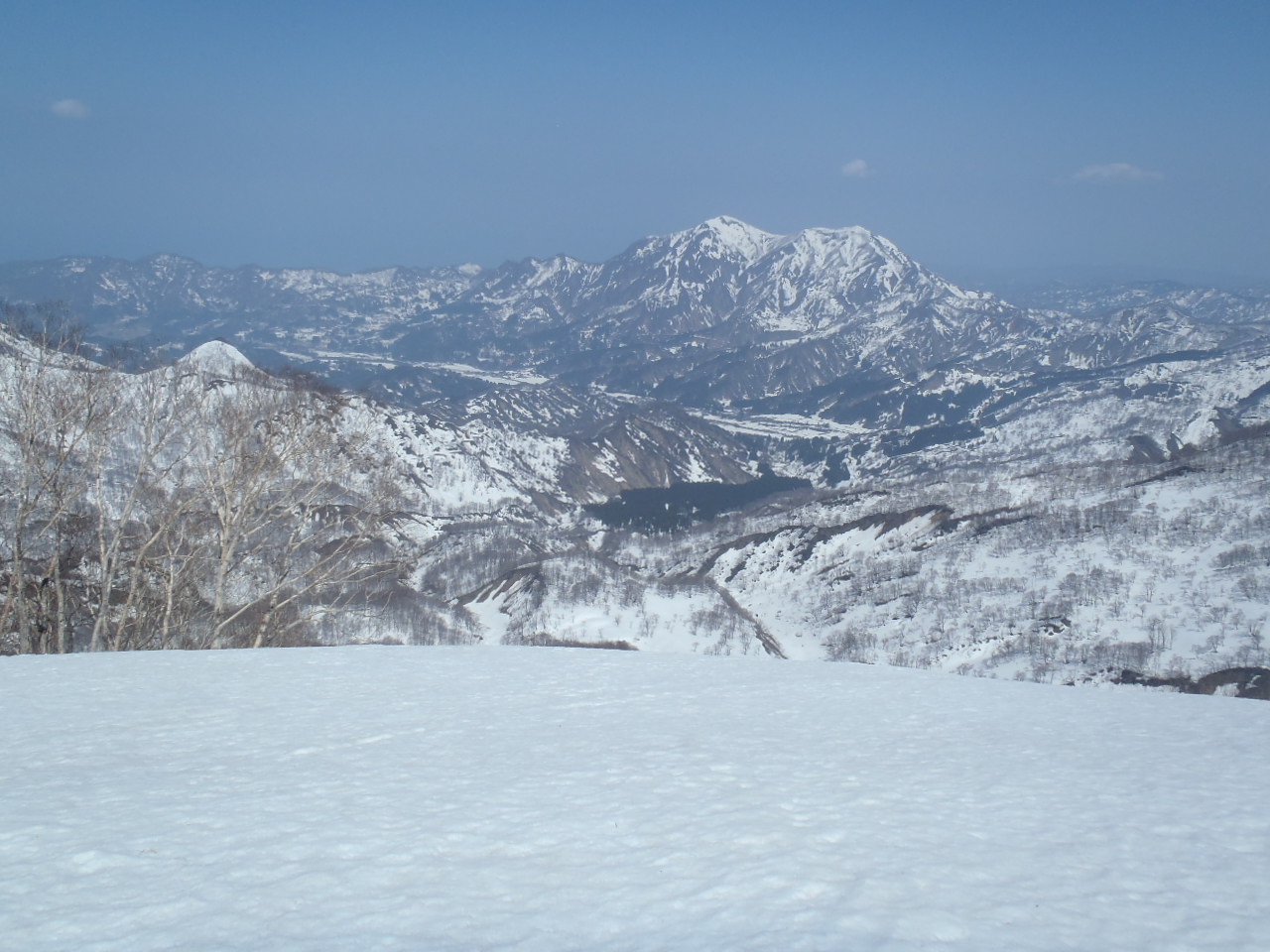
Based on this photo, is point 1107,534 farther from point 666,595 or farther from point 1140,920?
point 1140,920

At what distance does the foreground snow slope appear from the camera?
5410mm

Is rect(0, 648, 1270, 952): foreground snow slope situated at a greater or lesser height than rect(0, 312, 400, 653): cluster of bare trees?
lesser

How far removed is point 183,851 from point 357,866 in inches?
53.9

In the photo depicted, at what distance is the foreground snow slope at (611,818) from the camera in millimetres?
5410

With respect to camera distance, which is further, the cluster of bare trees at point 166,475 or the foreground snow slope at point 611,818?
the cluster of bare trees at point 166,475

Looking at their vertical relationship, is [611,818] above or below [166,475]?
below

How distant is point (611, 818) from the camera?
711 cm

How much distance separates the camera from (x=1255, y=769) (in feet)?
27.8

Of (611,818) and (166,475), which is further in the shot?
(166,475)

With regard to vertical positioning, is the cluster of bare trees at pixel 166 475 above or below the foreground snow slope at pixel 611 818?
above

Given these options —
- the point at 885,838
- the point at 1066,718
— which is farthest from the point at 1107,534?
the point at 885,838

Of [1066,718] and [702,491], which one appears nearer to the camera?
[1066,718]

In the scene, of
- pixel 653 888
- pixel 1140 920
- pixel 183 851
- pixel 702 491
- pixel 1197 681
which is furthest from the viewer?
pixel 702 491

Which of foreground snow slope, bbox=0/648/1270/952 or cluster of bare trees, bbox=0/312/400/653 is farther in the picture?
cluster of bare trees, bbox=0/312/400/653
